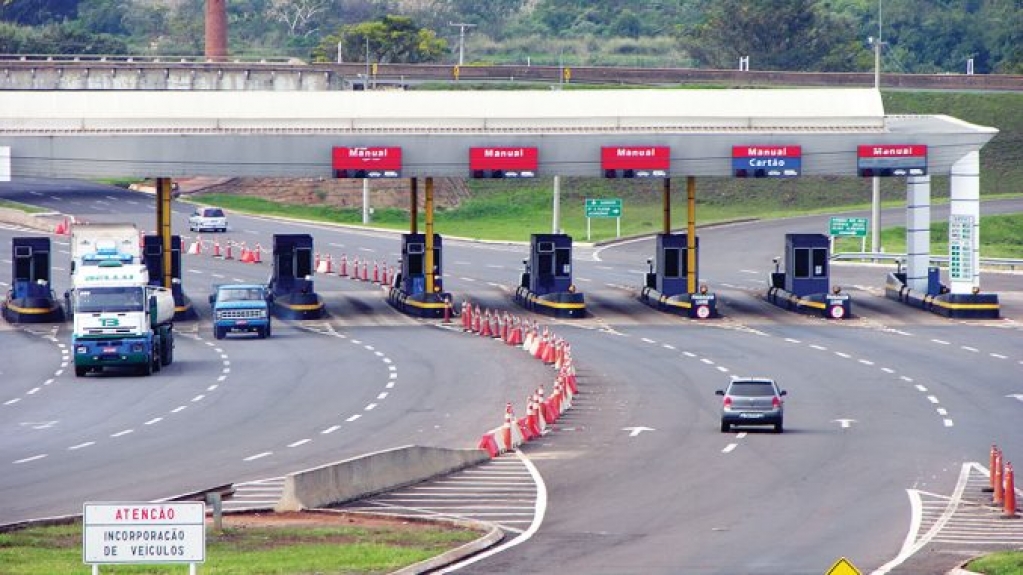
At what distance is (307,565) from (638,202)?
103 meters

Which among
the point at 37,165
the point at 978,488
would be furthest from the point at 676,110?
the point at 978,488

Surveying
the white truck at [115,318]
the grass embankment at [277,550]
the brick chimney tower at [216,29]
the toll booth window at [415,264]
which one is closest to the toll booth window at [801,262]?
the toll booth window at [415,264]

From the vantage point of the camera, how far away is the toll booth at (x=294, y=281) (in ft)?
241

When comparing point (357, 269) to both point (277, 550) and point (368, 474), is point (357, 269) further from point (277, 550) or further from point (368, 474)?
point (277, 550)

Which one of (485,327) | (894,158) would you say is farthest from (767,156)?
(485,327)

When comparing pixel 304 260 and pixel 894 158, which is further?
pixel 304 260

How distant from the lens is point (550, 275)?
75.4m

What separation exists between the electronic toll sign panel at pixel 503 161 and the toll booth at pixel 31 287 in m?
15.4

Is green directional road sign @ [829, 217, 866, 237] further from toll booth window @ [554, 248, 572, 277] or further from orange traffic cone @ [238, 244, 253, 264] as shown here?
orange traffic cone @ [238, 244, 253, 264]

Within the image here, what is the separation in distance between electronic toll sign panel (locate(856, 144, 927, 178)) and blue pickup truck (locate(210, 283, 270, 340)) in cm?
2120

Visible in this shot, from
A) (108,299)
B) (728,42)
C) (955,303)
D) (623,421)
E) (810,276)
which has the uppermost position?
(728,42)

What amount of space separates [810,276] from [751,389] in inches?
1200

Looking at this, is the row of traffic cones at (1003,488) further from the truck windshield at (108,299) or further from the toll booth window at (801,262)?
the toll booth window at (801,262)

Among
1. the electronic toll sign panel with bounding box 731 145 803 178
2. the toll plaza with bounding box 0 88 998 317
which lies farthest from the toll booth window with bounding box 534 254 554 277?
the electronic toll sign panel with bounding box 731 145 803 178
